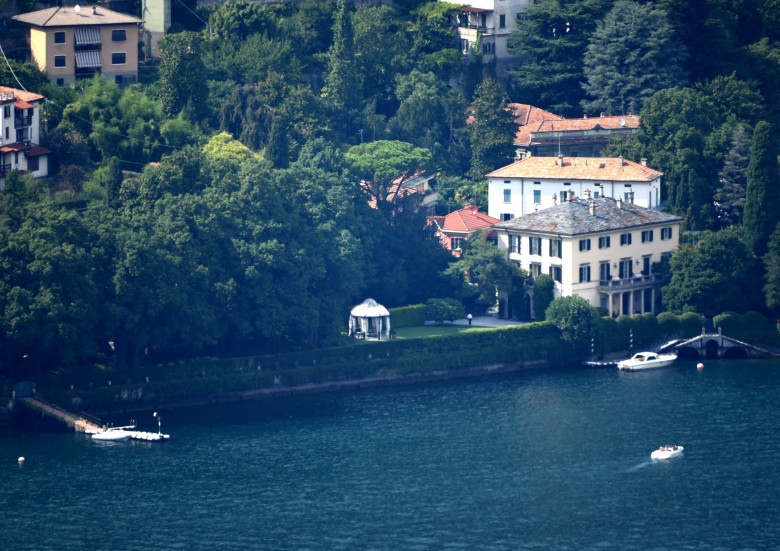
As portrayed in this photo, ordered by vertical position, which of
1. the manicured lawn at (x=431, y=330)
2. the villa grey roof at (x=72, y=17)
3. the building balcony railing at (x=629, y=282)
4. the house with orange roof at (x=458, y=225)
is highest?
the villa grey roof at (x=72, y=17)

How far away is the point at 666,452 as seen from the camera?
452 ft

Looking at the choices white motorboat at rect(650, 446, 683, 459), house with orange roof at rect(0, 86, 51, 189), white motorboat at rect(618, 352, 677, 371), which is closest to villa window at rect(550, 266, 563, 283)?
white motorboat at rect(618, 352, 677, 371)

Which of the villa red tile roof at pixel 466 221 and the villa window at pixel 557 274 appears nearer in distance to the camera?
the villa window at pixel 557 274

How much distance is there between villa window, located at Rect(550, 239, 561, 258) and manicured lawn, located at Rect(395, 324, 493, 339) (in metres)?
9.26

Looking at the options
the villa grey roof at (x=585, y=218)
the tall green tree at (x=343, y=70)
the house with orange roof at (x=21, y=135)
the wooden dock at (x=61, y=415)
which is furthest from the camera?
the tall green tree at (x=343, y=70)

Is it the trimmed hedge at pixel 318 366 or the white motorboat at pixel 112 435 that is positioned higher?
the trimmed hedge at pixel 318 366


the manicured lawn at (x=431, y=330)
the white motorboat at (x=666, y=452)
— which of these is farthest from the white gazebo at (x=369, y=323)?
the white motorboat at (x=666, y=452)

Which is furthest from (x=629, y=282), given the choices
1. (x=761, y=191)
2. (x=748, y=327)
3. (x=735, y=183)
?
(x=735, y=183)

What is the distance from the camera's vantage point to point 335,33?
195500 mm

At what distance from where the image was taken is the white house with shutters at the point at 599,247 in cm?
16850

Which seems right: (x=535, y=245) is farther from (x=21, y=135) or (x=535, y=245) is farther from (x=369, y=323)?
(x=21, y=135)

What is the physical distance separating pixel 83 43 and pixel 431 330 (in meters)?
45.5

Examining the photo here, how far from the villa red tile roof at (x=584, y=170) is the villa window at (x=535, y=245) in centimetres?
1150

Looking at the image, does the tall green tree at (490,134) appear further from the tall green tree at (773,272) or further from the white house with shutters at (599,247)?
the tall green tree at (773,272)
